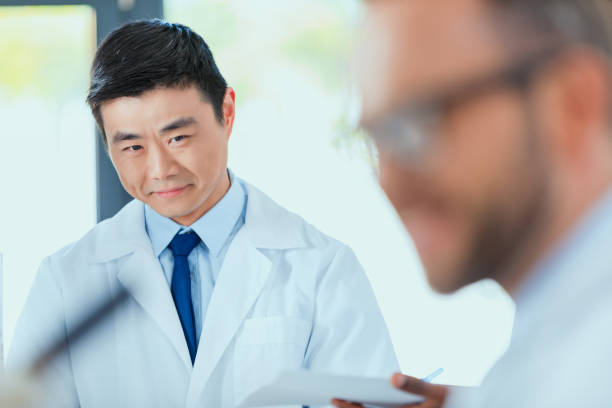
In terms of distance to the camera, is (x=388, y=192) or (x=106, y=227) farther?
(x=106, y=227)

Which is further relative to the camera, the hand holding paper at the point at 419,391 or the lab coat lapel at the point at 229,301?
the lab coat lapel at the point at 229,301

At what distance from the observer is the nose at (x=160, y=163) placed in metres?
1.81

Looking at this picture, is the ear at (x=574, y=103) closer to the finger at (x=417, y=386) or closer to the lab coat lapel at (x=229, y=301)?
the finger at (x=417, y=386)

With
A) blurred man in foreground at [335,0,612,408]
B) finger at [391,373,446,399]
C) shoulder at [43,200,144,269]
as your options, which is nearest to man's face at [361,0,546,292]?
blurred man in foreground at [335,0,612,408]

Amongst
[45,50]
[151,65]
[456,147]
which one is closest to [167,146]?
[151,65]

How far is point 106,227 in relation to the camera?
206 centimetres

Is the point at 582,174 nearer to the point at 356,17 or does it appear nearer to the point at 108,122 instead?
the point at 356,17

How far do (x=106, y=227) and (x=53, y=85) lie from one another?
2.75ft

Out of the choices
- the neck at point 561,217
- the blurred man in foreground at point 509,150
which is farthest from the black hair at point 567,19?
the neck at point 561,217

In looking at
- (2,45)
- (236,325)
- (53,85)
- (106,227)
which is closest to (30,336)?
(106,227)

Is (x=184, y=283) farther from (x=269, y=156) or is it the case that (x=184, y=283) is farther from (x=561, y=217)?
(x=561, y=217)

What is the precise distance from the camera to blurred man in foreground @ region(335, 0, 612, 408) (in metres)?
0.60

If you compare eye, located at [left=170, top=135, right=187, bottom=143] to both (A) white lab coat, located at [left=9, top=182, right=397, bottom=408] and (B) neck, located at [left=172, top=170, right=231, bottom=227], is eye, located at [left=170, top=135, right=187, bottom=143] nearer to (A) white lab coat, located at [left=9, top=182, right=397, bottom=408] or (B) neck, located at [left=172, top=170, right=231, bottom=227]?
(B) neck, located at [left=172, top=170, right=231, bottom=227]

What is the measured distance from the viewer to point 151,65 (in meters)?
1.80
